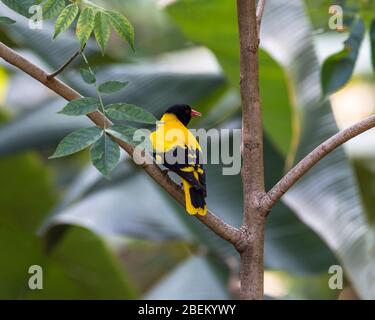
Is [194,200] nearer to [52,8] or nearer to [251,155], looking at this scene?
[251,155]

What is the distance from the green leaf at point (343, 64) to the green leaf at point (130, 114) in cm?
109

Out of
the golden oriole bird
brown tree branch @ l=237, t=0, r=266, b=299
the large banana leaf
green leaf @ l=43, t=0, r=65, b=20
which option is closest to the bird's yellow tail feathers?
the golden oriole bird

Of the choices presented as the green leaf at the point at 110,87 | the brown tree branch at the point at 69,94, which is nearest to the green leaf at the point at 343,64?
the brown tree branch at the point at 69,94

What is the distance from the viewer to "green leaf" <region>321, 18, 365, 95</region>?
8.91ft

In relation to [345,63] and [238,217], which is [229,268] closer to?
[238,217]

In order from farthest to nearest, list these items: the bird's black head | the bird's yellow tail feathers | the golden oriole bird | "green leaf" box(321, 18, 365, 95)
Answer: the bird's black head < "green leaf" box(321, 18, 365, 95) < the golden oriole bird < the bird's yellow tail feathers

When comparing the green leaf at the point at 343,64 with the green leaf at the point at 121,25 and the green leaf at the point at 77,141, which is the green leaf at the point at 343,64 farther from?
the green leaf at the point at 77,141

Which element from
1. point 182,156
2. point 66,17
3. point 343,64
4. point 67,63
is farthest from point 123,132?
point 343,64

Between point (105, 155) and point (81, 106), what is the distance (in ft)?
0.48

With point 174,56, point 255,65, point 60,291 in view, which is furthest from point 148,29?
point 255,65

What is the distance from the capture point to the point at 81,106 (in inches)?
71.0

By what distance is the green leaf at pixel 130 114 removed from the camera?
1.82 m

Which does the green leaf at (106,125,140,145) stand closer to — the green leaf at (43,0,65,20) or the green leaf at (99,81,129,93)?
the green leaf at (99,81,129,93)

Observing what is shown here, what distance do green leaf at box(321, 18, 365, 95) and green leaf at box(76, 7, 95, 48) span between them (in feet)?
3.66
